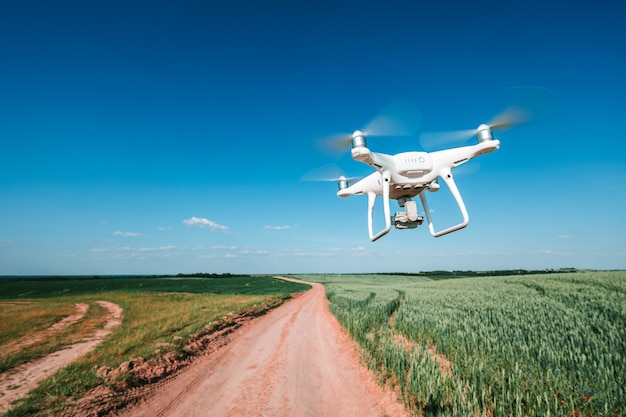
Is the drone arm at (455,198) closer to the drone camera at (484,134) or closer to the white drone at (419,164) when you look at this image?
the white drone at (419,164)

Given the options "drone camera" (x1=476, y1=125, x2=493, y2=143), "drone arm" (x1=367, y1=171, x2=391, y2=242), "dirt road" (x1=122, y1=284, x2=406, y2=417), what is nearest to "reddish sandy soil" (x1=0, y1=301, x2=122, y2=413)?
"dirt road" (x1=122, y1=284, x2=406, y2=417)

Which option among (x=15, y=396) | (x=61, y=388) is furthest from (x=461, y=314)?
(x=15, y=396)

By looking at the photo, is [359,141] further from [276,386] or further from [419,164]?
[276,386]

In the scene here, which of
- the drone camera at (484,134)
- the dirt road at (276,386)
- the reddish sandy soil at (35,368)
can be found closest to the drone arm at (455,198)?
the drone camera at (484,134)

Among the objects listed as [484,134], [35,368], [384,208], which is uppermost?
[484,134]

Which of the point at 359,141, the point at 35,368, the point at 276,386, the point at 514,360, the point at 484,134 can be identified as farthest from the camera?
the point at 35,368

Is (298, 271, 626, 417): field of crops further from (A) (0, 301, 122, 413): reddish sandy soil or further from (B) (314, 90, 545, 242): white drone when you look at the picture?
(A) (0, 301, 122, 413): reddish sandy soil

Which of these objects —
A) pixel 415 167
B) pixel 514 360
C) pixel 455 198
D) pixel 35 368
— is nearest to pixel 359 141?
pixel 415 167
